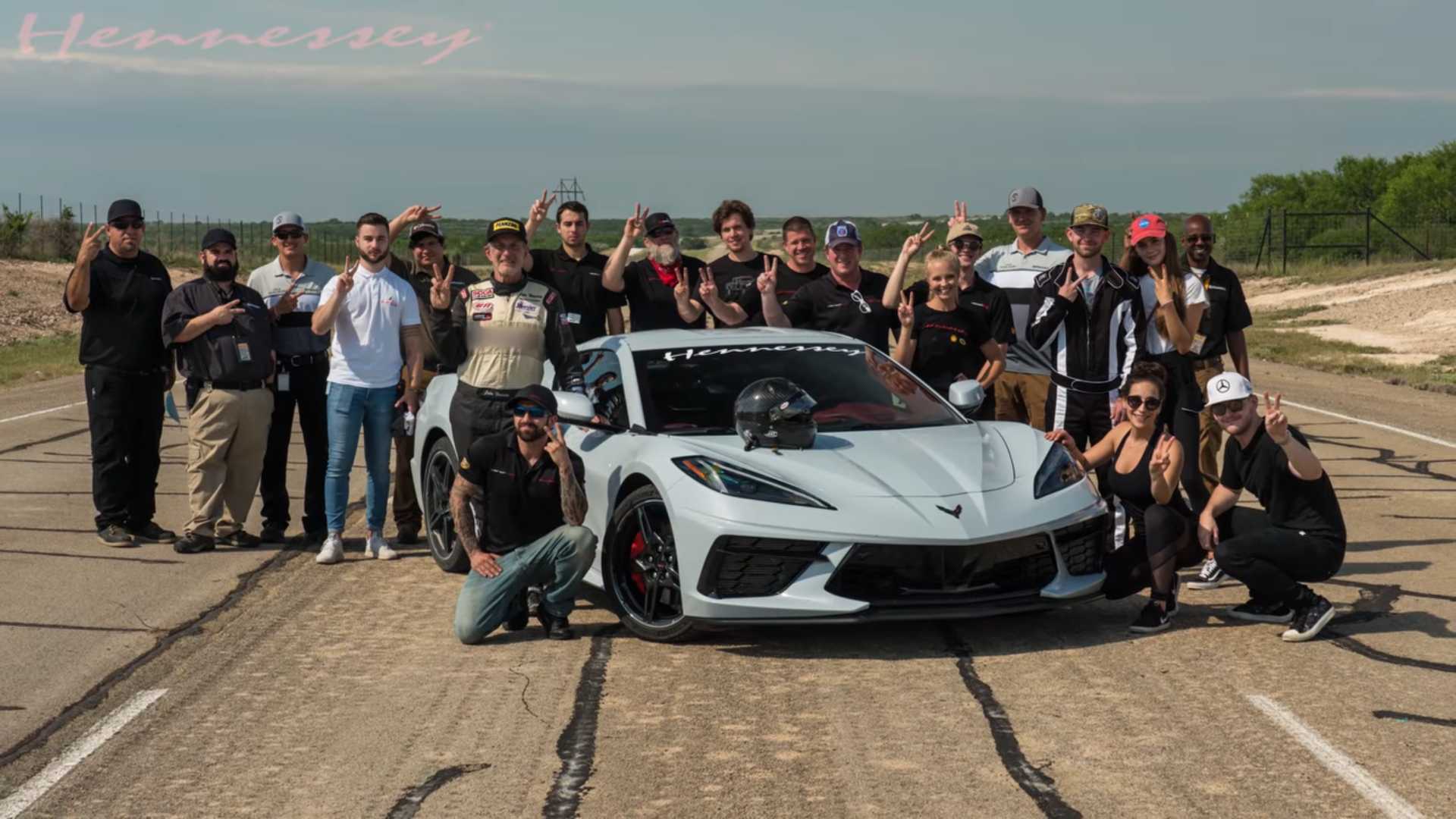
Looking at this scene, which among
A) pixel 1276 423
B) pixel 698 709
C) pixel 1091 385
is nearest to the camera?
pixel 698 709

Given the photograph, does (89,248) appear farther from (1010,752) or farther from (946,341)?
(1010,752)

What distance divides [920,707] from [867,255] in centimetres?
8222

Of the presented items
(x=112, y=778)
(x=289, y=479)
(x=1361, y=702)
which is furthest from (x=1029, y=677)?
(x=289, y=479)

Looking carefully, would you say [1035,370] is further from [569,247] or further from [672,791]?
[672,791]

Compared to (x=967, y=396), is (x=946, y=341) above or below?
above

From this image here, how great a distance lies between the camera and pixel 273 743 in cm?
613

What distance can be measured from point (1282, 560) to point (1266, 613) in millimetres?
379

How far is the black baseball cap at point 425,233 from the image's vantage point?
36.8ft

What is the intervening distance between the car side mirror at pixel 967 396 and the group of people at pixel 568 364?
474mm

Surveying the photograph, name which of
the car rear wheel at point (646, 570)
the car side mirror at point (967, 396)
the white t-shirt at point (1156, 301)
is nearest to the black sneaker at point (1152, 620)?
the car side mirror at point (967, 396)

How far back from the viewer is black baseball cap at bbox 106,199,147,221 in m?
10.5

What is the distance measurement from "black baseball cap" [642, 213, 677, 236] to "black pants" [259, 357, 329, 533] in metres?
2.17

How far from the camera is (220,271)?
10352mm

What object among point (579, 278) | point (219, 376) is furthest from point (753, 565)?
point (219, 376)
